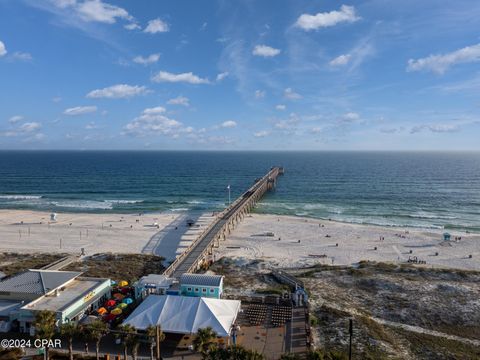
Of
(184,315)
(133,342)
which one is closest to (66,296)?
(184,315)

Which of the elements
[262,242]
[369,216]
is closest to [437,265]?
[262,242]

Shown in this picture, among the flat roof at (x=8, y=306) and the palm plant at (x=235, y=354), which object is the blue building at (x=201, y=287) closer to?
the palm plant at (x=235, y=354)

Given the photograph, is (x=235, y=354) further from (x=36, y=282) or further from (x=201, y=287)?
(x=36, y=282)

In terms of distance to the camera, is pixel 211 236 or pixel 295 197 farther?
pixel 295 197

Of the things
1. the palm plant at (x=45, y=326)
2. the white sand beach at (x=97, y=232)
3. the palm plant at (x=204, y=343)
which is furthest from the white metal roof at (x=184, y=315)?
the white sand beach at (x=97, y=232)

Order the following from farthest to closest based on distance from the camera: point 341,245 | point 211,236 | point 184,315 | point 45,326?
point 341,245, point 211,236, point 184,315, point 45,326

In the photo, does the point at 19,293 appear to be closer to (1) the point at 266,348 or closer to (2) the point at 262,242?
(1) the point at 266,348
